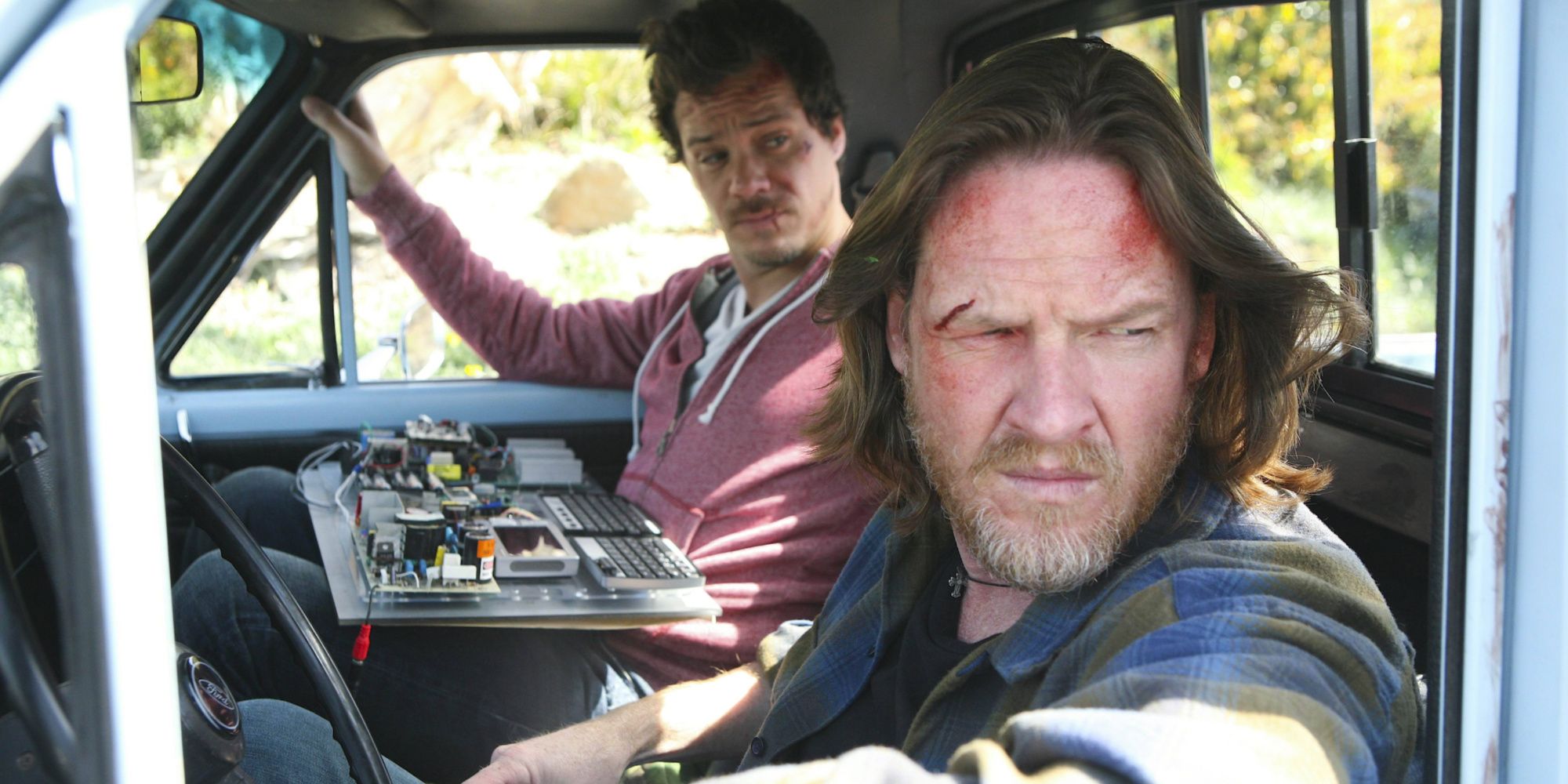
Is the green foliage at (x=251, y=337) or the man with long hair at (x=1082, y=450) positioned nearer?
the man with long hair at (x=1082, y=450)

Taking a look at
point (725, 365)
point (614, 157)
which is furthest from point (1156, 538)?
point (614, 157)

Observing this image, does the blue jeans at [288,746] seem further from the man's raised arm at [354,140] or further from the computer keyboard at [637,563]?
the man's raised arm at [354,140]

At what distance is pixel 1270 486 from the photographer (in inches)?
57.6

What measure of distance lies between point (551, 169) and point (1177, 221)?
35.4ft

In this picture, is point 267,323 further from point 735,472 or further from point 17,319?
point 17,319

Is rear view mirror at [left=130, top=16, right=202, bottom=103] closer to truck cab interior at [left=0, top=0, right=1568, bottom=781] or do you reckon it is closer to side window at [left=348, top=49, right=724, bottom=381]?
truck cab interior at [left=0, top=0, right=1568, bottom=781]

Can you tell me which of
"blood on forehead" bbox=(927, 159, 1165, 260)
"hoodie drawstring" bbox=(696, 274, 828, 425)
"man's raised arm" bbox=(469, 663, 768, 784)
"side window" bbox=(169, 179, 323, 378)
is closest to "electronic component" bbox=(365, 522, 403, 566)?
"man's raised arm" bbox=(469, 663, 768, 784)

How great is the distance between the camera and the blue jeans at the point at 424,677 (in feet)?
6.91

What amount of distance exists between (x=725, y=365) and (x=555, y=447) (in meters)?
0.56

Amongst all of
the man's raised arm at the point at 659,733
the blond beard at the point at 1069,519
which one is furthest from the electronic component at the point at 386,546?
the blond beard at the point at 1069,519

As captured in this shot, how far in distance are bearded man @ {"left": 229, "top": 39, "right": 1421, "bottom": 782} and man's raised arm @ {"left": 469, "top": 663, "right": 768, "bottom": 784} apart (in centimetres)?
2

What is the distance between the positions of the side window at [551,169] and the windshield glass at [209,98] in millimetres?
5946

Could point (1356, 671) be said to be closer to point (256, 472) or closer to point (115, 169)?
point (115, 169)

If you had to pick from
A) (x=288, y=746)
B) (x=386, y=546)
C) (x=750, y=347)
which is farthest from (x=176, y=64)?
(x=288, y=746)
